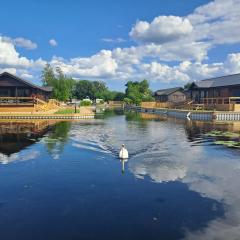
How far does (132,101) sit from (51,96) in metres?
34.5

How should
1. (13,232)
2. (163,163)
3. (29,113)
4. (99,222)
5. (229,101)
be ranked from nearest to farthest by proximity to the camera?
(13,232) < (99,222) < (163,163) < (29,113) < (229,101)

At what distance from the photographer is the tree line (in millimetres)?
74863

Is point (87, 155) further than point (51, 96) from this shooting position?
No

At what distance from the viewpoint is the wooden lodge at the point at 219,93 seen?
47269mm

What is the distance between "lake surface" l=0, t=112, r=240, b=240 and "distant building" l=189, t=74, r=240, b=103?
35274 mm

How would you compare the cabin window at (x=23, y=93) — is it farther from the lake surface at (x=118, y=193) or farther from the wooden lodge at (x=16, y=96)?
the lake surface at (x=118, y=193)

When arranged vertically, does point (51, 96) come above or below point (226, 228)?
above

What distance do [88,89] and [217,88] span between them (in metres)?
107

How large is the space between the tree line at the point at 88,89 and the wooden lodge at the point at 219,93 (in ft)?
107

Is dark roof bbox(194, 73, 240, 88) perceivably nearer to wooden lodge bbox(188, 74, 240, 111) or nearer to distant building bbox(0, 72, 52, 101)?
wooden lodge bbox(188, 74, 240, 111)

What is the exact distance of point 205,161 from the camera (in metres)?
16.0

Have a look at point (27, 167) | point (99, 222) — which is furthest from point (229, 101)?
point (99, 222)

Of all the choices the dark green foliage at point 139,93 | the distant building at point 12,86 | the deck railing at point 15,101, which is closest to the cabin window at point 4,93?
the distant building at point 12,86

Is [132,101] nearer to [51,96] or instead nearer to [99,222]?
[51,96]
